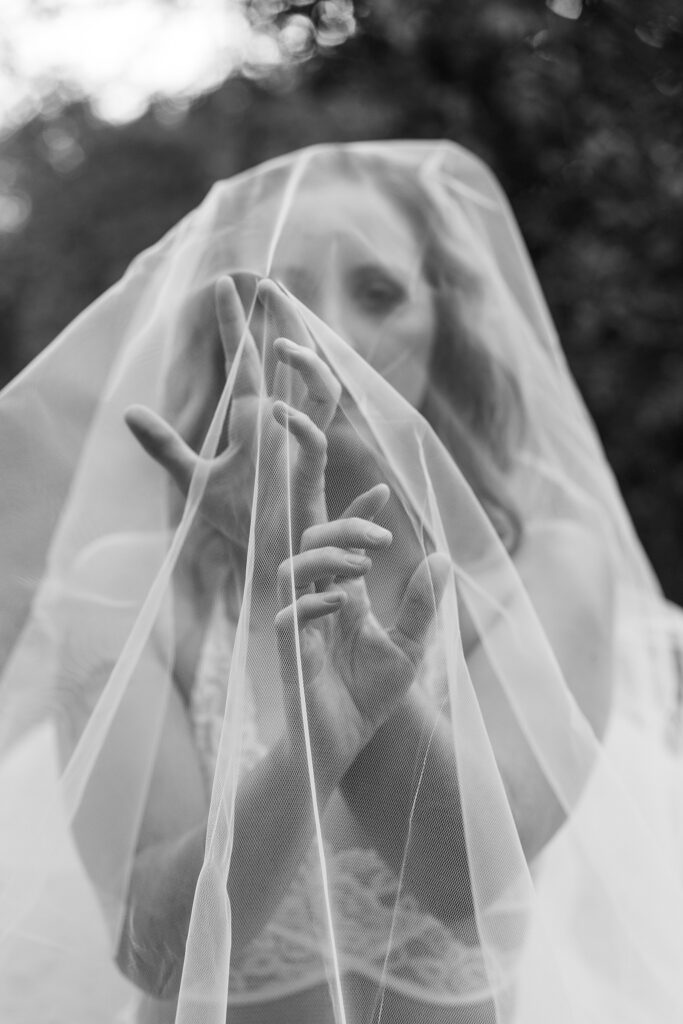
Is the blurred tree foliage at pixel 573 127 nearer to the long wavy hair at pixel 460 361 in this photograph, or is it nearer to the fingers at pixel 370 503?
the long wavy hair at pixel 460 361

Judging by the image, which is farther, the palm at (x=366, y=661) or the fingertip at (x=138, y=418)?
the fingertip at (x=138, y=418)

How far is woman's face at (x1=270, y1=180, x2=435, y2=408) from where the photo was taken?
1277 mm

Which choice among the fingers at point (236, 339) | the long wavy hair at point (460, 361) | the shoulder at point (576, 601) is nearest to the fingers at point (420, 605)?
the fingers at point (236, 339)

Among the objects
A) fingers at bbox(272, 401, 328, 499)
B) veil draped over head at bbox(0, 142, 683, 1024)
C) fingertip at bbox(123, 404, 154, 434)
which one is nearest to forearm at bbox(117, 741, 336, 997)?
veil draped over head at bbox(0, 142, 683, 1024)

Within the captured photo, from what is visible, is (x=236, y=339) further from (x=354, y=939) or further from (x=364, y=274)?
(x=354, y=939)

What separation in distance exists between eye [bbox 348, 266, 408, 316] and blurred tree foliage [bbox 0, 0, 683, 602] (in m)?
1.36

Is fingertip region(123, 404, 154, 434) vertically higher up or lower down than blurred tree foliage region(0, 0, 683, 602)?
higher up

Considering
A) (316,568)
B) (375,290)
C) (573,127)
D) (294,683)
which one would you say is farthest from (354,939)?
(573,127)

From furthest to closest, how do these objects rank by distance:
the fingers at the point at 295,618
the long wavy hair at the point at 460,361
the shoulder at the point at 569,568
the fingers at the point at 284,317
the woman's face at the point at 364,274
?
the long wavy hair at the point at 460,361
the shoulder at the point at 569,568
the woman's face at the point at 364,274
the fingers at the point at 284,317
the fingers at the point at 295,618

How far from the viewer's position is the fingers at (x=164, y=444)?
3.53 ft

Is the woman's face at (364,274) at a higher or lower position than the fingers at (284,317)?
lower

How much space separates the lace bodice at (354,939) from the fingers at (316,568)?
126 mm

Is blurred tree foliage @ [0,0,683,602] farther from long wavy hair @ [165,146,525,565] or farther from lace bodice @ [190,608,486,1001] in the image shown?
lace bodice @ [190,608,486,1001]

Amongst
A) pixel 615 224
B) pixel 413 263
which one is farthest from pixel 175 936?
pixel 615 224
